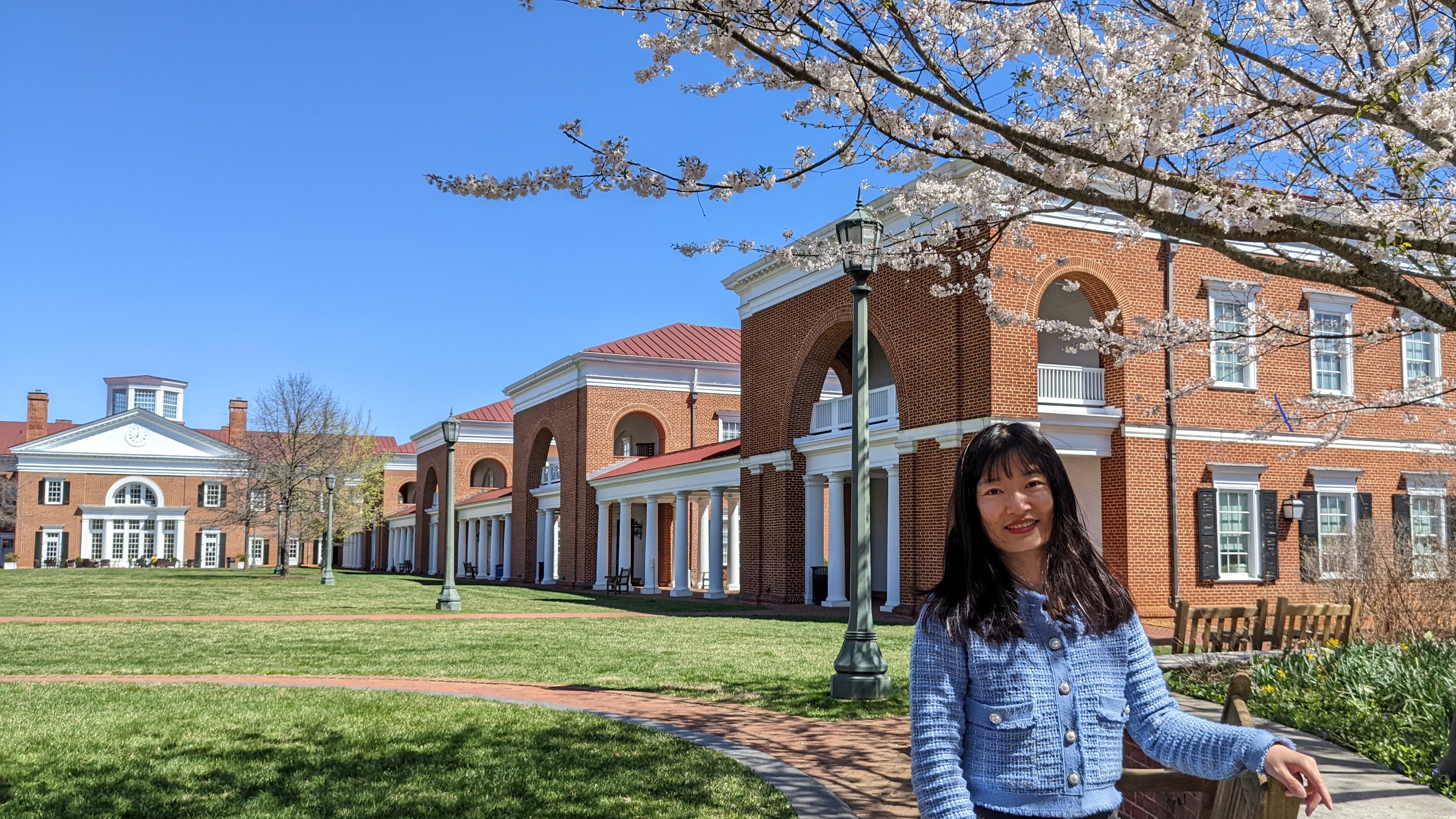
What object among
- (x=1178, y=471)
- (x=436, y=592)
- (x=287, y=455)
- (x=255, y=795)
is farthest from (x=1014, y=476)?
(x=287, y=455)

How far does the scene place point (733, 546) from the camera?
37.0 metres

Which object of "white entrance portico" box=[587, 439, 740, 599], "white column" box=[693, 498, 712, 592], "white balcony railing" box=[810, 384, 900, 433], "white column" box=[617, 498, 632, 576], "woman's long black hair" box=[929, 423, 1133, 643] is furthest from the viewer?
"white column" box=[693, 498, 712, 592]

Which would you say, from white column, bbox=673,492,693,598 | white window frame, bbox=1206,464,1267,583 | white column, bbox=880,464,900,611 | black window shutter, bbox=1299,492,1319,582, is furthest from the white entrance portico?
black window shutter, bbox=1299,492,1319,582

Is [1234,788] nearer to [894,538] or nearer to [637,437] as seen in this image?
[894,538]

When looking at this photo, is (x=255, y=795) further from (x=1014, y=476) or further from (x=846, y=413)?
(x=846, y=413)

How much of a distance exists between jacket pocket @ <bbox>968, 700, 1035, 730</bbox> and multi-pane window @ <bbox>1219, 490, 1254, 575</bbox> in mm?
20777

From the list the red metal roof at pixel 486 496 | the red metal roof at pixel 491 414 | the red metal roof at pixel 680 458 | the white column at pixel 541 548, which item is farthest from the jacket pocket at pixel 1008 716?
the red metal roof at pixel 491 414

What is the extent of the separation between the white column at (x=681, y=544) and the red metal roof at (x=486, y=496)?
18.5 m

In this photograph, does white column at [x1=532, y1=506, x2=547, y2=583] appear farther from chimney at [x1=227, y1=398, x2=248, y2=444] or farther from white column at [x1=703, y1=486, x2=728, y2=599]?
chimney at [x1=227, y1=398, x2=248, y2=444]

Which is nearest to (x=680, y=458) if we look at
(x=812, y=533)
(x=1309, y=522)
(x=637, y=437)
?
(x=812, y=533)

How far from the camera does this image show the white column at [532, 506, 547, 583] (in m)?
42.7

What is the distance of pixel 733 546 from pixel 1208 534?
1845cm

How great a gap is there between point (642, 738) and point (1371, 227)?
540cm

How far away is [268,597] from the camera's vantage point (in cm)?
2866
